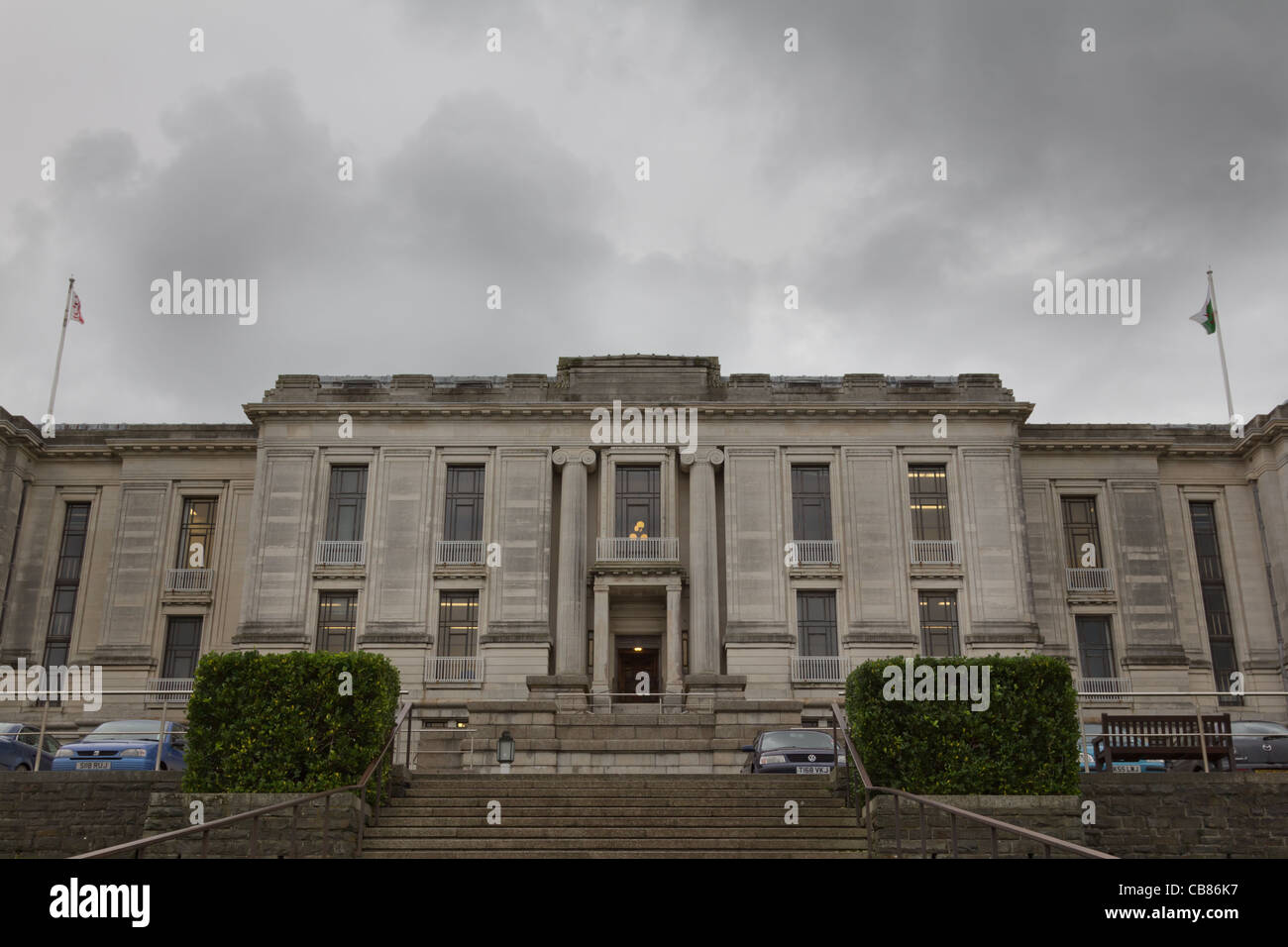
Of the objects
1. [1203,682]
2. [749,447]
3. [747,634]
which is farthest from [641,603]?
[1203,682]

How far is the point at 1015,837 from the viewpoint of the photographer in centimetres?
1374

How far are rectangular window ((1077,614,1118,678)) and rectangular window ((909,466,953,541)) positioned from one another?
245 inches

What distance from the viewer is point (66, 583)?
39.7 m

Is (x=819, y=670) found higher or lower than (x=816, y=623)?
lower

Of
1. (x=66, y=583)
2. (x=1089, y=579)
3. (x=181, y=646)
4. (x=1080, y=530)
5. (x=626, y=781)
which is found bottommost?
(x=626, y=781)

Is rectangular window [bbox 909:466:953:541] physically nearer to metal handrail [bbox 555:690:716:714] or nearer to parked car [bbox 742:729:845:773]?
metal handrail [bbox 555:690:716:714]

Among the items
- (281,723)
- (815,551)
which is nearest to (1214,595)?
(815,551)

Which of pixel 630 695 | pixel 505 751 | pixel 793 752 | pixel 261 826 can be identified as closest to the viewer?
pixel 261 826

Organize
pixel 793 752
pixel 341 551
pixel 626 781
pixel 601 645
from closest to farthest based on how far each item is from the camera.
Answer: pixel 626 781 → pixel 793 752 → pixel 601 645 → pixel 341 551

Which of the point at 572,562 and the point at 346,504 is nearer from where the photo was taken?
the point at 572,562

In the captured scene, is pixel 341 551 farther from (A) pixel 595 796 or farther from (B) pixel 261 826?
(B) pixel 261 826

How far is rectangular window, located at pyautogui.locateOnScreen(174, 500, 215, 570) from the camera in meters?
38.5

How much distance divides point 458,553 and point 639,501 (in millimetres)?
6040
